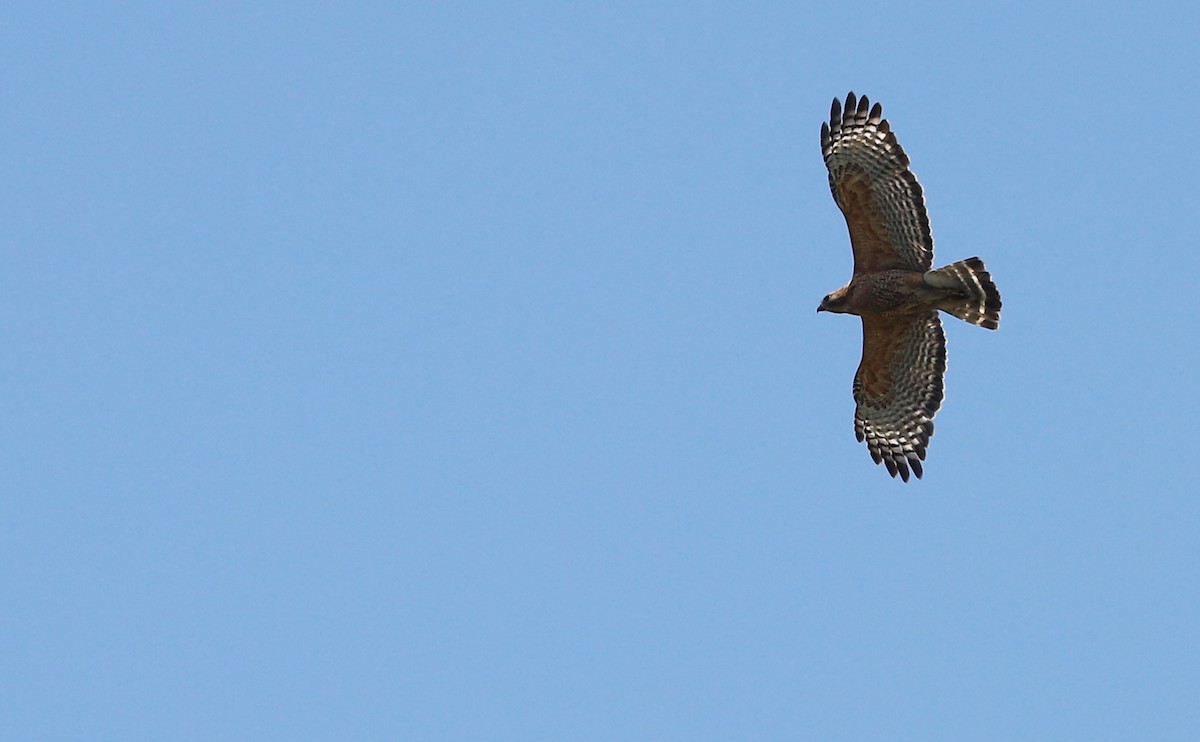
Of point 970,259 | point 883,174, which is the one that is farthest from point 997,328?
point 883,174

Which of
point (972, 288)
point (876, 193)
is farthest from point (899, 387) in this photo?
point (876, 193)

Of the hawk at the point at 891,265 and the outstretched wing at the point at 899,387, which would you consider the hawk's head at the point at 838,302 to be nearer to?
the hawk at the point at 891,265

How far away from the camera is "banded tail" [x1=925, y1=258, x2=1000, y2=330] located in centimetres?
1583

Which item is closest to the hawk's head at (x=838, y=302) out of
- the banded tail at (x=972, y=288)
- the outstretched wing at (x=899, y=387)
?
the outstretched wing at (x=899, y=387)

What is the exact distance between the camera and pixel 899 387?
57.4ft

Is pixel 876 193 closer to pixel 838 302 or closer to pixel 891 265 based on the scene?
pixel 891 265

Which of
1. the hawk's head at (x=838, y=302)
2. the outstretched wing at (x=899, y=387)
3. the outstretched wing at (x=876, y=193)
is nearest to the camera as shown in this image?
the outstretched wing at (x=876, y=193)

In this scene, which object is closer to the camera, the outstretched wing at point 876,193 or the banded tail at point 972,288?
the banded tail at point 972,288

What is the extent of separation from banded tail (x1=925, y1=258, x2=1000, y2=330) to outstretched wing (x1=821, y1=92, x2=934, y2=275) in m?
0.36

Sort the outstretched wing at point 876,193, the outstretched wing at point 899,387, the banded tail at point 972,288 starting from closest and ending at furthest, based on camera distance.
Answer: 1. the banded tail at point 972,288
2. the outstretched wing at point 876,193
3. the outstretched wing at point 899,387

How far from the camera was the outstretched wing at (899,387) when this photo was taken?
667 inches

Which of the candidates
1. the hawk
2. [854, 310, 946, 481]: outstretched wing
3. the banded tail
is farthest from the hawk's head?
the banded tail

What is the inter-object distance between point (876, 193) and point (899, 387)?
2.26 meters

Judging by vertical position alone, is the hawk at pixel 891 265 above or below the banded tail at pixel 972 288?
above
